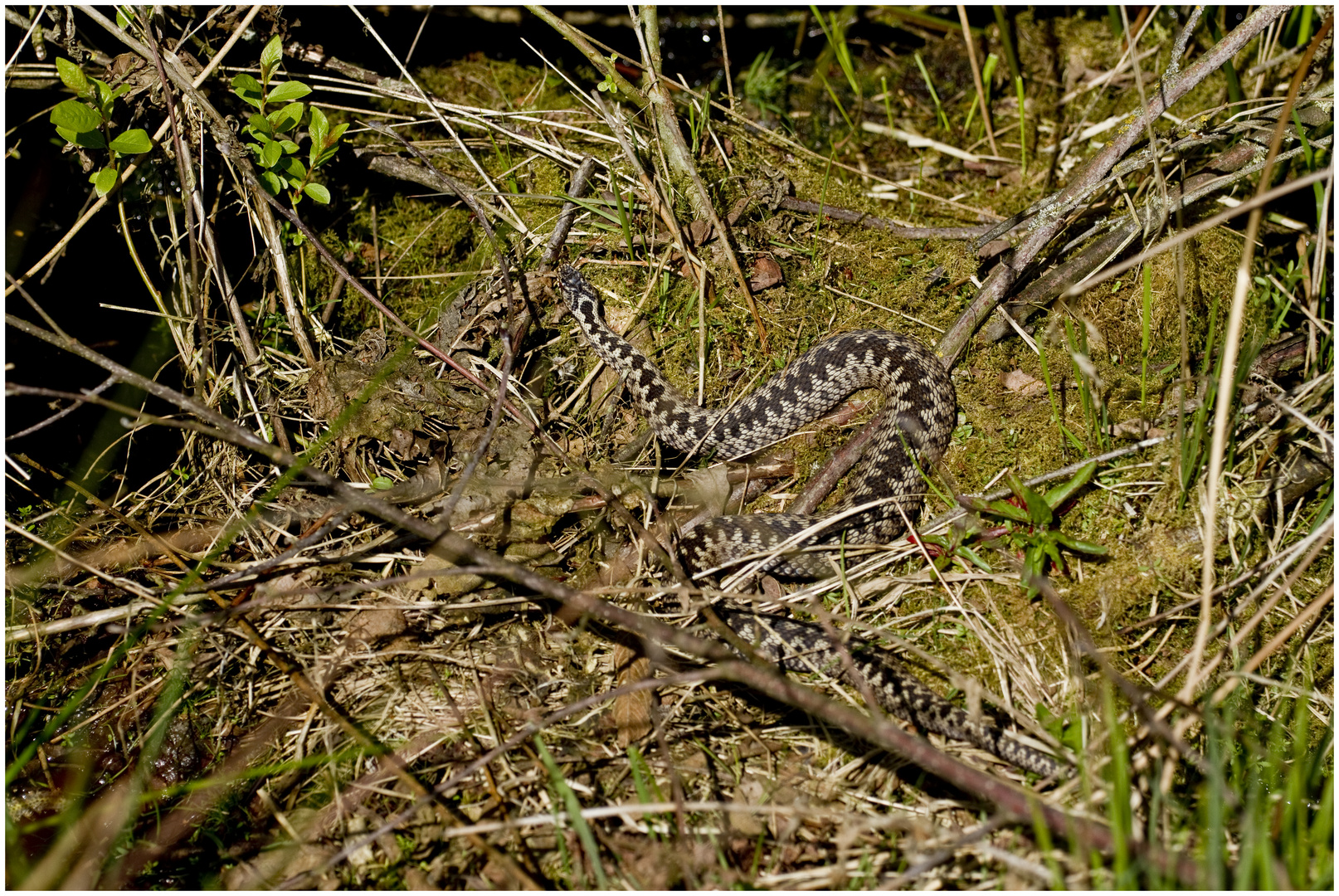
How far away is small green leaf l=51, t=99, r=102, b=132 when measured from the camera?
13.4 ft

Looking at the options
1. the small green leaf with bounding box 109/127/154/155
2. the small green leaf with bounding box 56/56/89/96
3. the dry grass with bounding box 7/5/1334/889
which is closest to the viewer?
the dry grass with bounding box 7/5/1334/889

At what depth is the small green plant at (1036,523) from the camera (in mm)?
3828

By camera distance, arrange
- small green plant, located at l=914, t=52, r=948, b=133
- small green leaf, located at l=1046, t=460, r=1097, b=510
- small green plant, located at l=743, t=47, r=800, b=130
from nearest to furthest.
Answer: small green leaf, located at l=1046, t=460, r=1097, b=510 < small green plant, located at l=914, t=52, r=948, b=133 < small green plant, located at l=743, t=47, r=800, b=130

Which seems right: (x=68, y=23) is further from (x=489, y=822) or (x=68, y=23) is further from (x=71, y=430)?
(x=489, y=822)

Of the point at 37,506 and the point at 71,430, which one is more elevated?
the point at 71,430

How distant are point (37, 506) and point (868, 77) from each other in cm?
580

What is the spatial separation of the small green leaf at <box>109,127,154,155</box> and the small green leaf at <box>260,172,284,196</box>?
532 millimetres

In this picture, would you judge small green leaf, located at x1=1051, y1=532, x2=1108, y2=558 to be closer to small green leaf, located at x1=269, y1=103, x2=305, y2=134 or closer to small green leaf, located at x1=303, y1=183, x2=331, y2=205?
small green leaf, located at x1=303, y1=183, x2=331, y2=205

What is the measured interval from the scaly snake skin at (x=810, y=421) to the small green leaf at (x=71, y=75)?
2425 millimetres

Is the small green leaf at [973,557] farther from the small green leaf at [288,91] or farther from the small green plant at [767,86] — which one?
the small green leaf at [288,91]

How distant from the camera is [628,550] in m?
4.27

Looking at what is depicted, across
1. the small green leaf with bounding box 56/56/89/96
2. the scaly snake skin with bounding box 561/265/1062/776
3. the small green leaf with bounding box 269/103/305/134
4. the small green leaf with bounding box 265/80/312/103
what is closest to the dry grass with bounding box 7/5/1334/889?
the scaly snake skin with bounding box 561/265/1062/776

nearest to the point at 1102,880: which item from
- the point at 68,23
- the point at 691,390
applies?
the point at 691,390

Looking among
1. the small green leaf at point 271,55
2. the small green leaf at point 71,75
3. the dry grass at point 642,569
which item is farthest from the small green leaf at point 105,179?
the small green leaf at point 271,55
